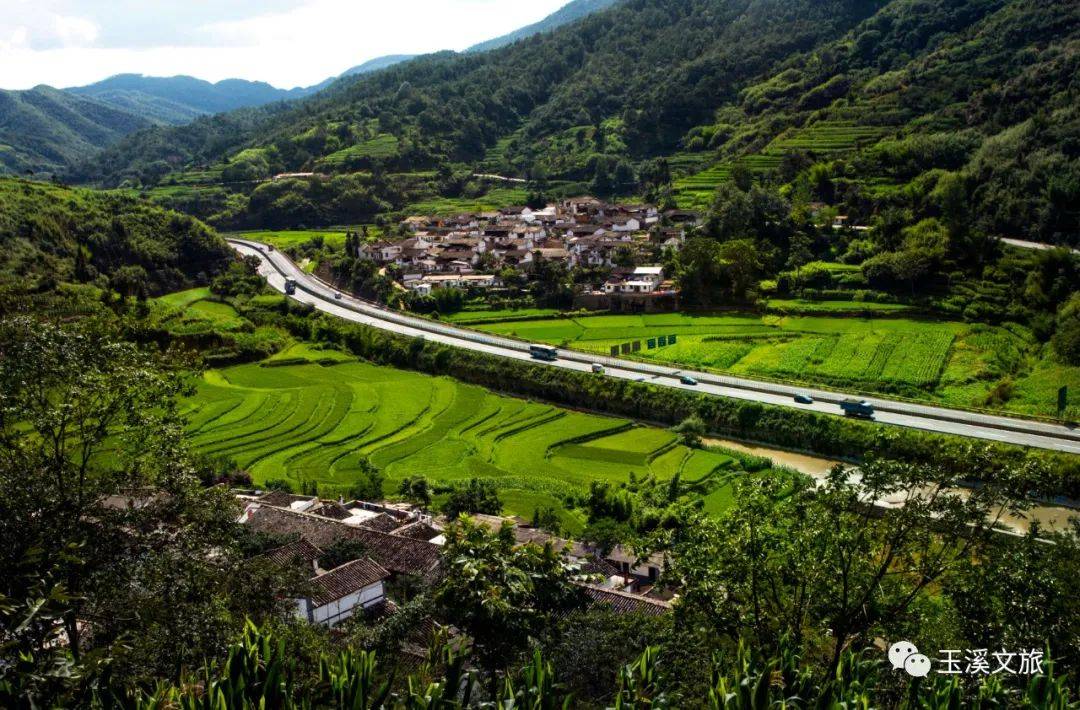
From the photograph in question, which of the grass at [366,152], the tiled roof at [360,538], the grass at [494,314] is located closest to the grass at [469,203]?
the grass at [366,152]

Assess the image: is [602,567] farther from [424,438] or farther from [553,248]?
[553,248]

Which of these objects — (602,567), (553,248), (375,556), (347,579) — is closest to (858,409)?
(602,567)

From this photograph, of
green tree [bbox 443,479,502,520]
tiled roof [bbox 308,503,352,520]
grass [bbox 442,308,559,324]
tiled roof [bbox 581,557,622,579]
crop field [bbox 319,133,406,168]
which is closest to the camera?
tiled roof [bbox 581,557,622,579]

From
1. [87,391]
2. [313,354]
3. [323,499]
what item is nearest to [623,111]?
[313,354]

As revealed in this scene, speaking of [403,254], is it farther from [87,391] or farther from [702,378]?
[87,391]

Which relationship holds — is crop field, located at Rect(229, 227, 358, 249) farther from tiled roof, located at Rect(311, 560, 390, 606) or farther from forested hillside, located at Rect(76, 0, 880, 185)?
tiled roof, located at Rect(311, 560, 390, 606)

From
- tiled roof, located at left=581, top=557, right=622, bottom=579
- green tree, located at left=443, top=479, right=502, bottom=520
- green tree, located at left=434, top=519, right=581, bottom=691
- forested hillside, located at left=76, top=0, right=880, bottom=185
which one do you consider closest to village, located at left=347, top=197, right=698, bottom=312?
forested hillside, located at left=76, top=0, right=880, bottom=185
